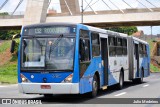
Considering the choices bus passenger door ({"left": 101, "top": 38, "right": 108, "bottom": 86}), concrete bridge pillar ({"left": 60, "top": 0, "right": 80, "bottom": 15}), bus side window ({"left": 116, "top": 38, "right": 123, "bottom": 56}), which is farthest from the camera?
concrete bridge pillar ({"left": 60, "top": 0, "right": 80, "bottom": 15})

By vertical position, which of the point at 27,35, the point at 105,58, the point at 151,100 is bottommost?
the point at 151,100

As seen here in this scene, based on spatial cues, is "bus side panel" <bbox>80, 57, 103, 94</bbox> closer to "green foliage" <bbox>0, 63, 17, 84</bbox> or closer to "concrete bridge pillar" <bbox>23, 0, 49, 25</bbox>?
"green foliage" <bbox>0, 63, 17, 84</bbox>

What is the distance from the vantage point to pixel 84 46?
53.9 ft

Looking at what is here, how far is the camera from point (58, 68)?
51.6 ft

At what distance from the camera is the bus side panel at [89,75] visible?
16.2 metres

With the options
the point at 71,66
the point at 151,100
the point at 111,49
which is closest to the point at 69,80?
the point at 71,66

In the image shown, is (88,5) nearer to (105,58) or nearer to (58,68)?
(105,58)

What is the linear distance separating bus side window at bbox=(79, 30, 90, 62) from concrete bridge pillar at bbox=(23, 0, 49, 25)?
157 feet

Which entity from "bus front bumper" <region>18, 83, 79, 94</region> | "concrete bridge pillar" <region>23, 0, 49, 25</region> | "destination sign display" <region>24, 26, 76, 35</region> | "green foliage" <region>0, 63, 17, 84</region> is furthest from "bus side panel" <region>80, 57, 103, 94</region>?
"concrete bridge pillar" <region>23, 0, 49, 25</region>

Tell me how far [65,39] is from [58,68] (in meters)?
1.09

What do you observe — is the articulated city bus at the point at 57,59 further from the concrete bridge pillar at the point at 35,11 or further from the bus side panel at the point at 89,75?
the concrete bridge pillar at the point at 35,11

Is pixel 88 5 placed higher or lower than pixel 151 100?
higher

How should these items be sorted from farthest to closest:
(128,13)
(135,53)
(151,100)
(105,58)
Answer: (128,13), (135,53), (105,58), (151,100)

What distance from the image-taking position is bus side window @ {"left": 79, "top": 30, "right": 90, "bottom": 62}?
1614cm
